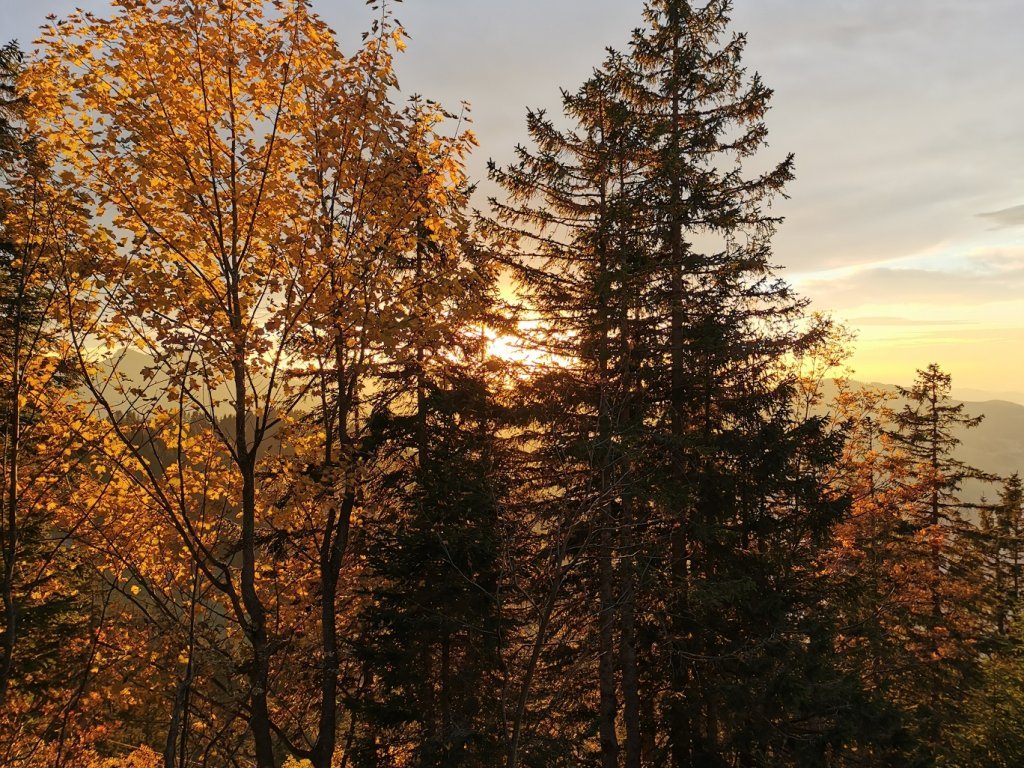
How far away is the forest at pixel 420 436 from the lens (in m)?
5.16

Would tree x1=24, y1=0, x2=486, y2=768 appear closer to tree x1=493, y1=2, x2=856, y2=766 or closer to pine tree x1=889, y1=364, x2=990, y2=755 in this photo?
tree x1=493, y1=2, x2=856, y2=766

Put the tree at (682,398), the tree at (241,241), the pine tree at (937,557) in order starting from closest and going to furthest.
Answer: the tree at (241,241) → the tree at (682,398) → the pine tree at (937,557)

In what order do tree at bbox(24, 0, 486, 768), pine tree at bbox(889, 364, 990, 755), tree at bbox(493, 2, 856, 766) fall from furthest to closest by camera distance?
pine tree at bbox(889, 364, 990, 755) < tree at bbox(493, 2, 856, 766) < tree at bbox(24, 0, 486, 768)

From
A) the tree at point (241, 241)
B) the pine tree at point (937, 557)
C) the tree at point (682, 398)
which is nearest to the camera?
the tree at point (241, 241)

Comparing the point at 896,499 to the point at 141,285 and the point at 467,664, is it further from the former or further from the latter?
the point at 141,285

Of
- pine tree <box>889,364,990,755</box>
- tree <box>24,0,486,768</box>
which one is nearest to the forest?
tree <box>24,0,486,768</box>

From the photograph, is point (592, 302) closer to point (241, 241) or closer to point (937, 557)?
point (241, 241)

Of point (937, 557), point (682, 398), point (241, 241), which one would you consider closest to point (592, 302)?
point (682, 398)

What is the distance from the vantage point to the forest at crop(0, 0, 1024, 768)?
5.16 metres

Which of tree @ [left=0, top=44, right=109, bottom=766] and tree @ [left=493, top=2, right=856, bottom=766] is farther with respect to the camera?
tree @ [left=493, top=2, right=856, bottom=766]

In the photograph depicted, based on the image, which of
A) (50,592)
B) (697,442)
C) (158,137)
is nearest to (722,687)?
(697,442)

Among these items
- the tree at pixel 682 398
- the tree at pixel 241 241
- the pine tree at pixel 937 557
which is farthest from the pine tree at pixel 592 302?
the pine tree at pixel 937 557

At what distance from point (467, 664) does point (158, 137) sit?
1136 centimetres

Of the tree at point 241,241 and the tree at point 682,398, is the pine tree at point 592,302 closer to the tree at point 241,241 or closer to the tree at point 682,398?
the tree at point 682,398
